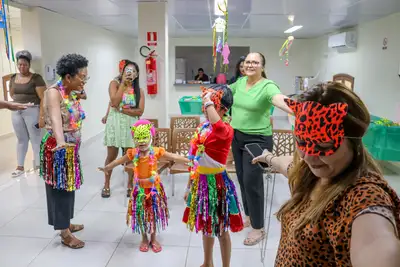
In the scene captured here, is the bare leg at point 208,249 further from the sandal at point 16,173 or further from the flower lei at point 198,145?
the sandal at point 16,173

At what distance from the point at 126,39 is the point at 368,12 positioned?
249 inches

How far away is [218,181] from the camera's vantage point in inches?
82.1

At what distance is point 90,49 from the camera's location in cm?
654

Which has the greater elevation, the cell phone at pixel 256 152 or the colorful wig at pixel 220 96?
the colorful wig at pixel 220 96

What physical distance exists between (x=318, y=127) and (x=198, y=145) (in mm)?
1297

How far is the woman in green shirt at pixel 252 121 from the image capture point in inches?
97.6

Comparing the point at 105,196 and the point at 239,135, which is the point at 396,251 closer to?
the point at 239,135

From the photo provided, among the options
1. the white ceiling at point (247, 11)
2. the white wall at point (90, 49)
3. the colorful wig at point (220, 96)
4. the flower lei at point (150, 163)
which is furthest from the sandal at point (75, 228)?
the white ceiling at point (247, 11)

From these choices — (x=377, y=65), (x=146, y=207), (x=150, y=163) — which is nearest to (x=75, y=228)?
(x=146, y=207)

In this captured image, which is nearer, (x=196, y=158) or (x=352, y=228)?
(x=352, y=228)

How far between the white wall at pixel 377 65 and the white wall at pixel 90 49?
15.0 feet

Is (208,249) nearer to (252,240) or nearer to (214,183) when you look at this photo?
(214,183)

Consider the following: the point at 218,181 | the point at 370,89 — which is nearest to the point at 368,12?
the point at 370,89

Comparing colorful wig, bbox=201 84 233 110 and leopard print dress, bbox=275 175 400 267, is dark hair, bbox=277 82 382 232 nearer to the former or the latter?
leopard print dress, bbox=275 175 400 267
